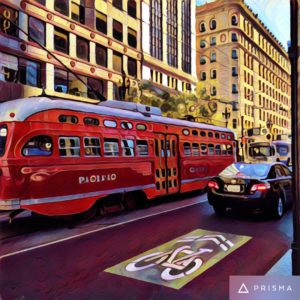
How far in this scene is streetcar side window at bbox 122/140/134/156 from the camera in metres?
4.89

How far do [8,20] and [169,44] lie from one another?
203 cm

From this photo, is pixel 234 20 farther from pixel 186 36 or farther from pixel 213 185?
pixel 213 185

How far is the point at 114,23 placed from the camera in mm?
4062

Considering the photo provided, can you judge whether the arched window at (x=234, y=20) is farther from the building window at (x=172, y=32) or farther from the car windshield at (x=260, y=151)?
the car windshield at (x=260, y=151)

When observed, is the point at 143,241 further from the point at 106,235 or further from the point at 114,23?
the point at 114,23

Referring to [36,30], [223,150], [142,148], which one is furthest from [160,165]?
[36,30]

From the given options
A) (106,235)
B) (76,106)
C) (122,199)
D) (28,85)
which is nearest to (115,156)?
(122,199)

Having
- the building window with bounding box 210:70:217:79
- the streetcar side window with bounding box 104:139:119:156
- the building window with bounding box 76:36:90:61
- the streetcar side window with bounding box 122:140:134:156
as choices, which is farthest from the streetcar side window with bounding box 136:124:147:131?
the building window with bounding box 76:36:90:61

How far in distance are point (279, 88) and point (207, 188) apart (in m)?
1.84

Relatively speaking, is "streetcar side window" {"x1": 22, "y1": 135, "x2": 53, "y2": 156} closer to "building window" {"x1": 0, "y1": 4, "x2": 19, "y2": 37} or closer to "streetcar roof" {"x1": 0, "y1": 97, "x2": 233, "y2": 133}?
"streetcar roof" {"x1": 0, "y1": 97, "x2": 233, "y2": 133}

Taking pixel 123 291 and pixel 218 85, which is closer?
pixel 123 291

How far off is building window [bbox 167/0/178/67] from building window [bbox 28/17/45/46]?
1.65m

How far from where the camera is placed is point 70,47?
380 centimetres

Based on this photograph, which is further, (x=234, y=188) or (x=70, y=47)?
(x=234, y=188)
